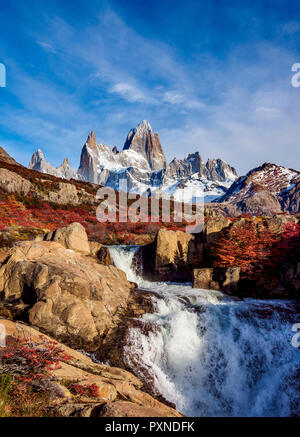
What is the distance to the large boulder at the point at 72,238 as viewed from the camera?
1505cm

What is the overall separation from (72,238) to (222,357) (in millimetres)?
11005

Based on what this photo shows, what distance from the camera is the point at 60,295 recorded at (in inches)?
374

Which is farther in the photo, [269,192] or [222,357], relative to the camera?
[269,192]

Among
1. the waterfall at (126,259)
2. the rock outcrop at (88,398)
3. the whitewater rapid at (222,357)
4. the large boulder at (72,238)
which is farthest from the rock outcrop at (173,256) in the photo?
the rock outcrop at (88,398)

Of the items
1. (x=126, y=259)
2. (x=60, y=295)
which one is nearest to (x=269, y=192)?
(x=126, y=259)

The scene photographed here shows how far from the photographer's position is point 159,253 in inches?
714

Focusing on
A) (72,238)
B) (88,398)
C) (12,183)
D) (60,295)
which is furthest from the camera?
(12,183)

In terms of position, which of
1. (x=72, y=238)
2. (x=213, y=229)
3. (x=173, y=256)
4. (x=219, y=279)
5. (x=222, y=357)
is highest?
(x=213, y=229)

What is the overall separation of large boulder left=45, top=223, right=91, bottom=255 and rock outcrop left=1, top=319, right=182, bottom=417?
8.09 metres

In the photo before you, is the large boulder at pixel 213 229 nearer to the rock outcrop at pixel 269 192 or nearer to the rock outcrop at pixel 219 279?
the rock outcrop at pixel 219 279

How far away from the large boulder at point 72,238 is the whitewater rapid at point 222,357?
6.93 metres

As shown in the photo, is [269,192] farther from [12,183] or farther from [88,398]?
[88,398]

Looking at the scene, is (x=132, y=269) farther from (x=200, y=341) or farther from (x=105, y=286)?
(x=200, y=341)

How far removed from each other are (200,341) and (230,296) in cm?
422
